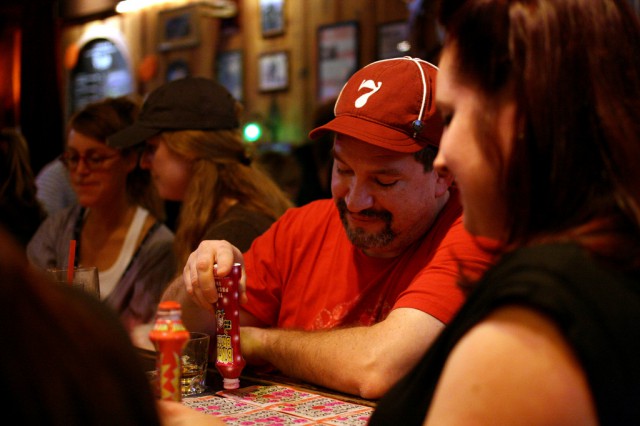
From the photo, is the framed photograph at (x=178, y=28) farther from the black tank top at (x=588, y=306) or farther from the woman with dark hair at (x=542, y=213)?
the black tank top at (x=588, y=306)

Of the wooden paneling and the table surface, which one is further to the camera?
the wooden paneling

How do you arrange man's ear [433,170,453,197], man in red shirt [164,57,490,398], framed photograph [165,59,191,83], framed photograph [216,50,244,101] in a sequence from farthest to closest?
framed photograph [165,59,191,83] < framed photograph [216,50,244,101] < man's ear [433,170,453,197] < man in red shirt [164,57,490,398]

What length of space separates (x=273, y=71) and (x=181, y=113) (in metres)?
2.79

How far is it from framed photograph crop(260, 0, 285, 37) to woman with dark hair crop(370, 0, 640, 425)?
477cm

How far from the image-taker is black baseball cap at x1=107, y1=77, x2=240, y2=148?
3039mm

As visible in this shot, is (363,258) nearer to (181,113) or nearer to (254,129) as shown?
(181,113)

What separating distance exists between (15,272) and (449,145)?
1.99 feet

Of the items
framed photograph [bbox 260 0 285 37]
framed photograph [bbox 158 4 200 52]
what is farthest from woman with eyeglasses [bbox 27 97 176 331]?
framed photograph [bbox 158 4 200 52]

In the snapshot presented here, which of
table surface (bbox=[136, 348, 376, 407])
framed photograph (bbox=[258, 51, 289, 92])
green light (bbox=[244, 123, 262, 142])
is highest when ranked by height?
framed photograph (bbox=[258, 51, 289, 92])

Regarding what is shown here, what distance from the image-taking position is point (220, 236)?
2645 mm

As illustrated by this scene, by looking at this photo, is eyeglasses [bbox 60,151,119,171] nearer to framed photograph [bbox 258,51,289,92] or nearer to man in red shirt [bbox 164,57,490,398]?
man in red shirt [bbox 164,57,490,398]

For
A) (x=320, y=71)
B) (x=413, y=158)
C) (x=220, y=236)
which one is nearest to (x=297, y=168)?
(x=320, y=71)

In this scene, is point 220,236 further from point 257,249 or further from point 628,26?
point 628,26

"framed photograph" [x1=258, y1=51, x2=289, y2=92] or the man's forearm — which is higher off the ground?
"framed photograph" [x1=258, y1=51, x2=289, y2=92]
